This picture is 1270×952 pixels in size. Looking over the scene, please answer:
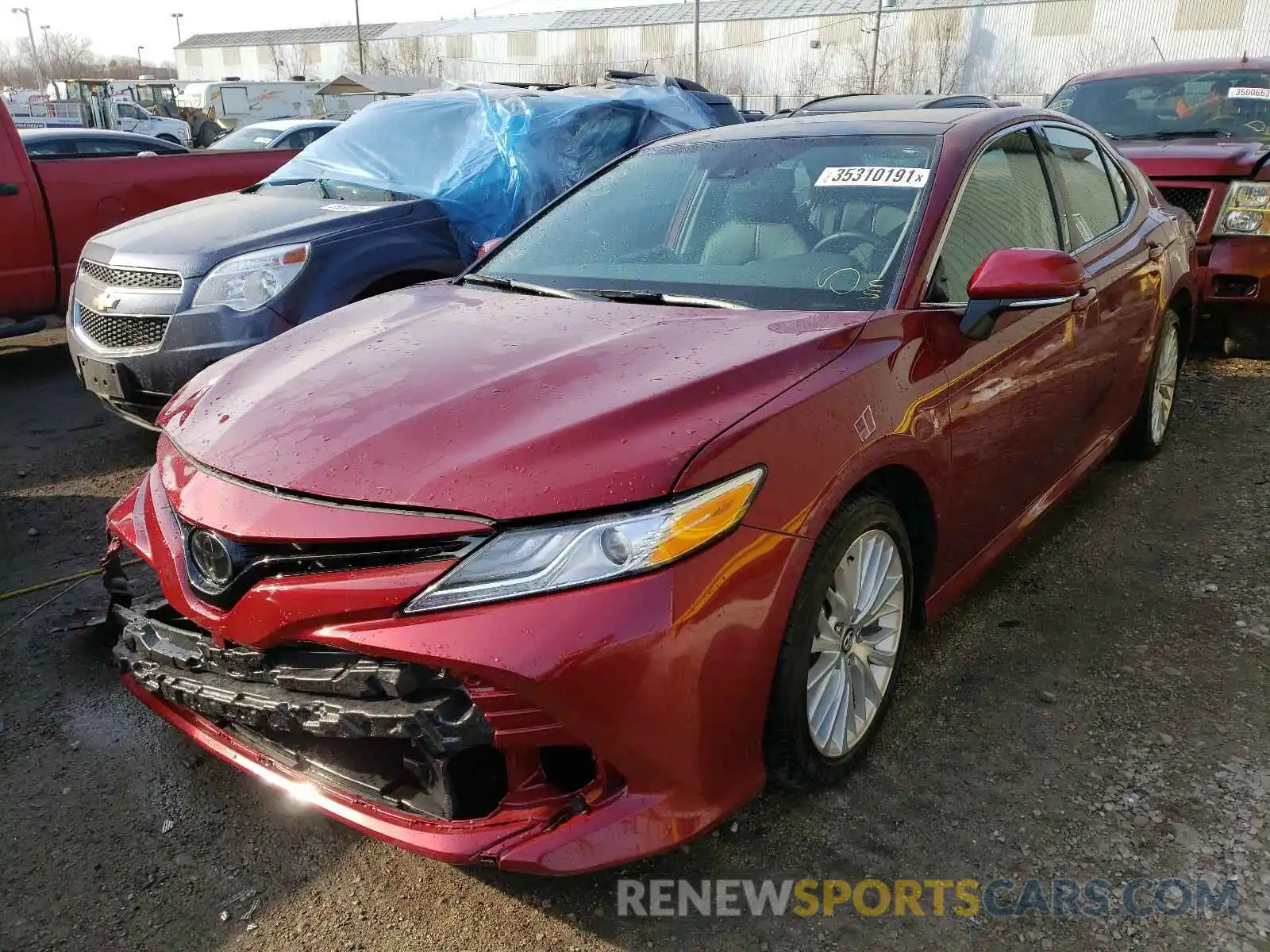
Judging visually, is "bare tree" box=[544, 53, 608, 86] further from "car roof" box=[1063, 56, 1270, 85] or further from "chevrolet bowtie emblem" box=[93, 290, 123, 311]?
"chevrolet bowtie emblem" box=[93, 290, 123, 311]

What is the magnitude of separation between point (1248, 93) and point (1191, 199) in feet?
4.39

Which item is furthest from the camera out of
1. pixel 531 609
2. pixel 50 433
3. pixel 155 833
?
pixel 50 433

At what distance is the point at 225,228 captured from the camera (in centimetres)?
487

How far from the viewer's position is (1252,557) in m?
3.67

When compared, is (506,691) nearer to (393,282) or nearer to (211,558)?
(211,558)

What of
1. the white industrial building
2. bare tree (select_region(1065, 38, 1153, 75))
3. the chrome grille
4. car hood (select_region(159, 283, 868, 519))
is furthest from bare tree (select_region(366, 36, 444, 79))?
car hood (select_region(159, 283, 868, 519))

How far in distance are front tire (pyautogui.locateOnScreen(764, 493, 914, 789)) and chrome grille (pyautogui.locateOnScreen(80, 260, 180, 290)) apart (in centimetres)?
357

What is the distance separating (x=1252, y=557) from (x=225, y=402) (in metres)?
3.49

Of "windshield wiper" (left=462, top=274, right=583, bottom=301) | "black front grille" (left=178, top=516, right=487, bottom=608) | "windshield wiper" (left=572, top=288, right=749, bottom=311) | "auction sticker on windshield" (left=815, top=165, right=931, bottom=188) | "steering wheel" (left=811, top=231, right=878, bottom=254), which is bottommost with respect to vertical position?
"black front grille" (left=178, top=516, right=487, bottom=608)

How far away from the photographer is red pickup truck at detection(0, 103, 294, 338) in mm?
6391

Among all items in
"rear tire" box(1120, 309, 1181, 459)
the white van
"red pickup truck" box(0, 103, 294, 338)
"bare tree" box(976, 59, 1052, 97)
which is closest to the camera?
"rear tire" box(1120, 309, 1181, 459)

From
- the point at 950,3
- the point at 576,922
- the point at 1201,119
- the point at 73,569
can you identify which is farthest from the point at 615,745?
the point at 950,3

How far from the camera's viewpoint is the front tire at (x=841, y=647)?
212 cm

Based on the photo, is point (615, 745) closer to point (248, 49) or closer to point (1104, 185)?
point (1104, 185)
